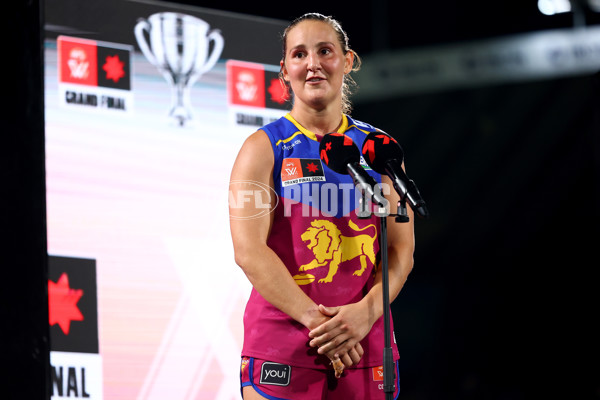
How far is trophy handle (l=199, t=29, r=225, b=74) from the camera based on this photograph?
10.2ft

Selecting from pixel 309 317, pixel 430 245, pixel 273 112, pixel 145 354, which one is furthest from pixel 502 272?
pixel 309 317

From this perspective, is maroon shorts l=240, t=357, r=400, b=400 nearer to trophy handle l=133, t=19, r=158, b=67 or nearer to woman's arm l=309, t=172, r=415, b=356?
woman's arm l=309, t=172, r=415, b=356

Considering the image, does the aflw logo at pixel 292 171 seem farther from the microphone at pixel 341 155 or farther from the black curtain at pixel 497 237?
the black curtain at pixel 497 237

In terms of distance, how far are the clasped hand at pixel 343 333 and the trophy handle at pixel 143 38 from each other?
4.32 feet

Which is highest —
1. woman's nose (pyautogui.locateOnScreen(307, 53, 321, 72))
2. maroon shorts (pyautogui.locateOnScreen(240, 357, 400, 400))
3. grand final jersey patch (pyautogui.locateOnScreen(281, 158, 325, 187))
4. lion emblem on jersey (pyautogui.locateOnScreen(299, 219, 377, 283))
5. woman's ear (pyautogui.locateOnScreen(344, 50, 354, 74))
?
woman's ear (pyautogui.locateOnScreen(344, 50, 354, 74))

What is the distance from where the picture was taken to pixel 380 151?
2.05m

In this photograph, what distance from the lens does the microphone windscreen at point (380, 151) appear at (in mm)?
2047

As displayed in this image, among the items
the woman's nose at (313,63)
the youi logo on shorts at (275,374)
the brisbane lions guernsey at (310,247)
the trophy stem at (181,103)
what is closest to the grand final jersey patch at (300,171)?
the brisbane lions guernsey at (310,247)

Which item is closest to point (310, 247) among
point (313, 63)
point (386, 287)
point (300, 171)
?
point (300, 171)

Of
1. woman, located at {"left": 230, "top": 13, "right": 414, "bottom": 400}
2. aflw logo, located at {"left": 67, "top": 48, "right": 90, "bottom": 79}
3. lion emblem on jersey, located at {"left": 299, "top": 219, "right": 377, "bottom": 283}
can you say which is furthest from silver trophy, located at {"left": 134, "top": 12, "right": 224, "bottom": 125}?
lion emblem on jersey, located at {"left": 299, "top": 219, "right": 377, "bottom": 283}

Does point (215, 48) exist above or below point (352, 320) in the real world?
above

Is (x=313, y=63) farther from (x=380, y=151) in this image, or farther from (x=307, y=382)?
(x=307, y=382)

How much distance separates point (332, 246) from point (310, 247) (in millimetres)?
63

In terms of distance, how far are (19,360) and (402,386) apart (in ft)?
19.3
